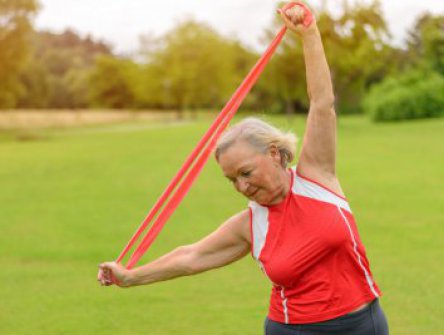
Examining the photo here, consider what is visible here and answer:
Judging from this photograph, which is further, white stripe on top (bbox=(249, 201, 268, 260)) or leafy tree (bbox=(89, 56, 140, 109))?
leafy tree (bbox=(89, 56, 140, 109))

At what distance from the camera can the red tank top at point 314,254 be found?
141 inches

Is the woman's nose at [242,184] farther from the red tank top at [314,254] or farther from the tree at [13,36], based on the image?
the tree at [13,36]

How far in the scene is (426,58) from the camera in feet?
261

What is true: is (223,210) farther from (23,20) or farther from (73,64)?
(73,64)

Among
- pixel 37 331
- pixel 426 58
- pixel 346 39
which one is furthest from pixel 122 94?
pixel 37 331

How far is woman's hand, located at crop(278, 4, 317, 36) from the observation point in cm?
397

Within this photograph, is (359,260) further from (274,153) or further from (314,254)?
(274,153)

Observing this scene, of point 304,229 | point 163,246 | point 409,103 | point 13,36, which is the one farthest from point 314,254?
point 409,103

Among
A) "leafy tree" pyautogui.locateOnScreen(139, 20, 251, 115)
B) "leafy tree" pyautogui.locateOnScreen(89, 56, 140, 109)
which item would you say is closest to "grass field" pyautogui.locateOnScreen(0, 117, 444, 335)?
"leafy tree" pyautogui.locateOnScreen(139, 20, 251, 115)

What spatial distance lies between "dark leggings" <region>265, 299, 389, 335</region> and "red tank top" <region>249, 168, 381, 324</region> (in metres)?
0.03

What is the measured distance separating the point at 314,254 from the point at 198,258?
697 mm

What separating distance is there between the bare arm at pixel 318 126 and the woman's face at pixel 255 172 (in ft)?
0.49

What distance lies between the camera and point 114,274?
166 inches

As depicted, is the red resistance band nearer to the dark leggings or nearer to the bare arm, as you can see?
the bare arm
